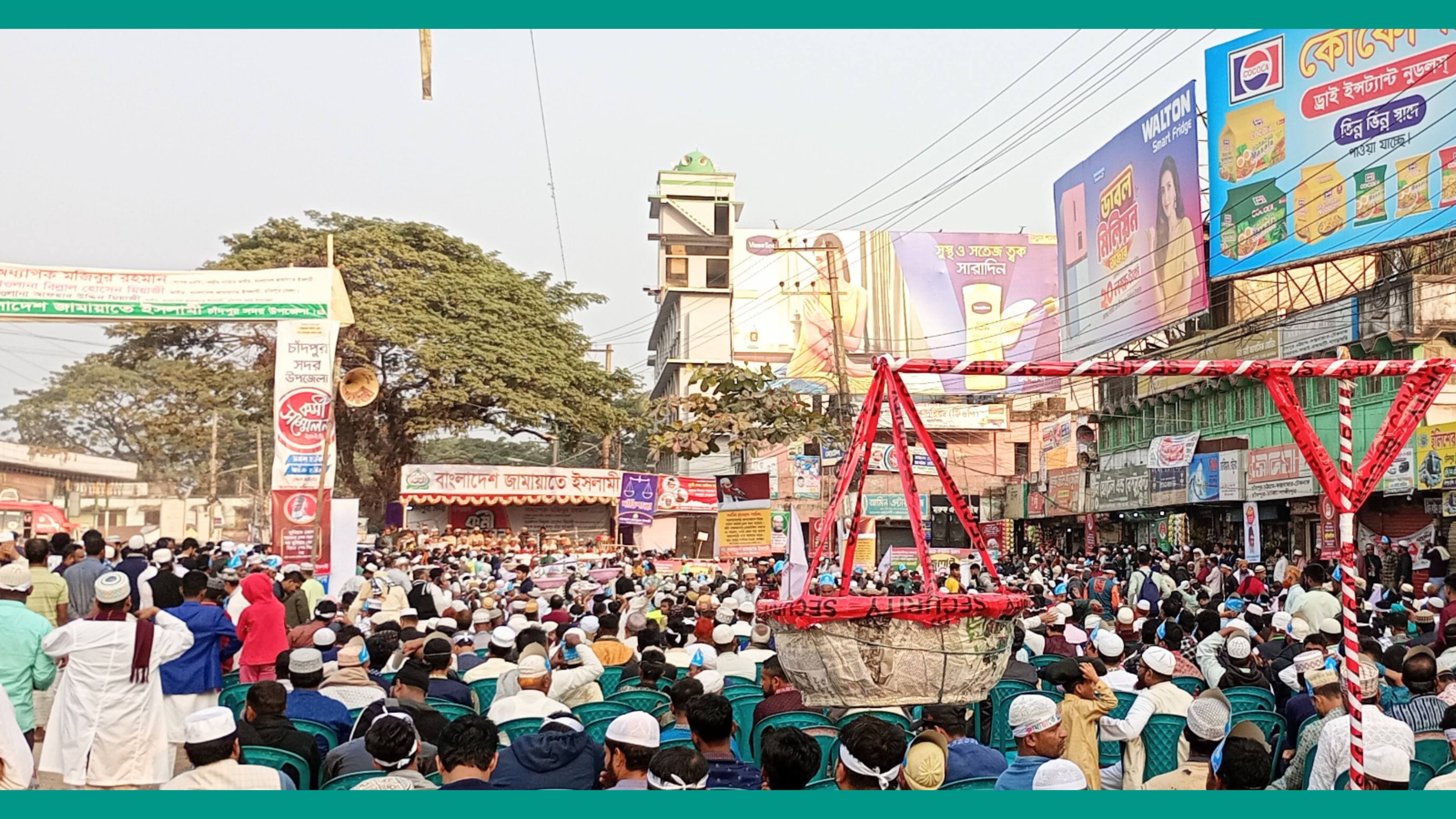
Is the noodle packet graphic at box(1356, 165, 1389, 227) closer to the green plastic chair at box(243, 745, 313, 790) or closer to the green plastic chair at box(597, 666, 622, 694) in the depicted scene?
the green plastic chair at box(597, 666, 622, 694)

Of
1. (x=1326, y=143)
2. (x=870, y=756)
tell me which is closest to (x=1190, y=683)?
(x=870, y=756)

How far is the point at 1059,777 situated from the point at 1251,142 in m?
21.8

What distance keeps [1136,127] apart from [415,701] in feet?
85.5

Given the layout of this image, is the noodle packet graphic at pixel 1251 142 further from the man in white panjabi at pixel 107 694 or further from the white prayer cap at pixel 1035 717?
the man in white panjabi at pixel 107 694

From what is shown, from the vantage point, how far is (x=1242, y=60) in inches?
925

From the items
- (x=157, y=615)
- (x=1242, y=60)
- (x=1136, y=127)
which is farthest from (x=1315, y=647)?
(x=1136, y=127)

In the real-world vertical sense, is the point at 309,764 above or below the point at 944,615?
below

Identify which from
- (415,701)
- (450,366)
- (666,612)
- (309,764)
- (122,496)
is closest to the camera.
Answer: (309,764)

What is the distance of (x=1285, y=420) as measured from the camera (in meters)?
6.47

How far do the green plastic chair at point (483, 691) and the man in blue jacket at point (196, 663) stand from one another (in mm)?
1526

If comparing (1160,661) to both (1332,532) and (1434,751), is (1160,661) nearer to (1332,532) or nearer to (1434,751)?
(1434,751)

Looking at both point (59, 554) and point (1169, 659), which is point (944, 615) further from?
point (59, 554)

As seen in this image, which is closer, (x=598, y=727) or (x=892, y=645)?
(x=892, y=645)

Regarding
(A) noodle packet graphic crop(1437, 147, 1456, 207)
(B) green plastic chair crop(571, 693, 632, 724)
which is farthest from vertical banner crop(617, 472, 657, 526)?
(B) green plastic chair crop(571, 693, 632, 724)
